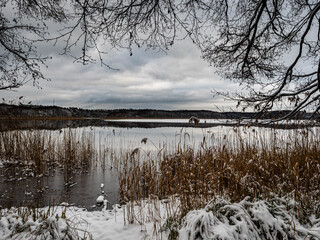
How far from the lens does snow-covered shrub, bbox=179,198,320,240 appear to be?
206 centimetres

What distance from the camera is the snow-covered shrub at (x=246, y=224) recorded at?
2.06 meters

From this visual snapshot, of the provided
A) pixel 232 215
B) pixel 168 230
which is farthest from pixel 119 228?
pixel 232 215

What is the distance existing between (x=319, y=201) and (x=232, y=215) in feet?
4.58

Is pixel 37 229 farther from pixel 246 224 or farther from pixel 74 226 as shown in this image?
pixel 246 224

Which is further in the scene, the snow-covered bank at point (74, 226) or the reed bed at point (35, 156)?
the reed bed at point (35, 156)

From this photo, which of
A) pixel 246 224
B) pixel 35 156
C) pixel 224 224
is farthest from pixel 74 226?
pixel 35 156

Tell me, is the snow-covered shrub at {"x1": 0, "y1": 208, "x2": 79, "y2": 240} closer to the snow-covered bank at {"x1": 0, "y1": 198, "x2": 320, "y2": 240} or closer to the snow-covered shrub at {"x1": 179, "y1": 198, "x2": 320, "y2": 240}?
the snow-covered bank at {"x1": 0, "y1": 198, "x2": 320, "y2": 240}

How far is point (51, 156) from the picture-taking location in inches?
315

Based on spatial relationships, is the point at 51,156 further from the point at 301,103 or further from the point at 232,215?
the point at 301,103

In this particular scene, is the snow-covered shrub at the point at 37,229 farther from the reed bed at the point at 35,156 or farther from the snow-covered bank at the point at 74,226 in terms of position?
the reed bed at the point at 35,156

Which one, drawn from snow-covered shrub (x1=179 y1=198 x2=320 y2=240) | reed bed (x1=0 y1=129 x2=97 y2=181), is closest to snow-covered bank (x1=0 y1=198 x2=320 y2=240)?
snow-covered shrub (x1=179 y1=198 x2=320 y2=240)

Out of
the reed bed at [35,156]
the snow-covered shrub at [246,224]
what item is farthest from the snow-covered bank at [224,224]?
the reed bed at [35,156]

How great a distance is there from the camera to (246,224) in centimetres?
213

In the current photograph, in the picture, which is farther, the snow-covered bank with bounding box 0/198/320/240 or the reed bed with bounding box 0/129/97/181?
the reed bed with bounding box 0/129/97/181
